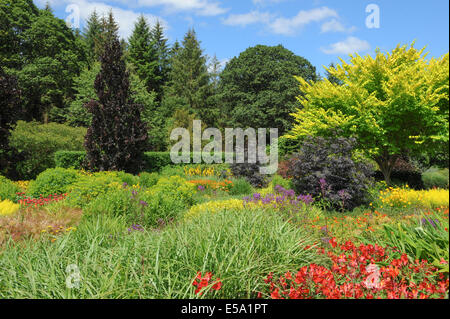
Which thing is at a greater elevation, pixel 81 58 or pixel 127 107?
pixel 81 58

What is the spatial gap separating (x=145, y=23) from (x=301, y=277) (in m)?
33.5

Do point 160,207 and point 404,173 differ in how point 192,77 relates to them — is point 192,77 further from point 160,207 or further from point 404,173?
point 404,173

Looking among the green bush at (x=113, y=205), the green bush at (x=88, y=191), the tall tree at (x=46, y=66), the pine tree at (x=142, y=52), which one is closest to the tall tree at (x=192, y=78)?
the pine tree at (x=142, y=52)

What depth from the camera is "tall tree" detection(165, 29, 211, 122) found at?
28734 millimetres

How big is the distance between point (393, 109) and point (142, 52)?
100.0 feet

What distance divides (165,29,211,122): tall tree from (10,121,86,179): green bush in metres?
15.9

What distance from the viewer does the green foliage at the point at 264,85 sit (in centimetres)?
2438

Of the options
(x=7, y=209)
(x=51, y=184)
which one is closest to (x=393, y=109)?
(x=7, y=209)

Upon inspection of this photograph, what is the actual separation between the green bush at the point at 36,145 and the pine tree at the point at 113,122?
315cm

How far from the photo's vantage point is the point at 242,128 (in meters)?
25.8

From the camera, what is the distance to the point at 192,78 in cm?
2975

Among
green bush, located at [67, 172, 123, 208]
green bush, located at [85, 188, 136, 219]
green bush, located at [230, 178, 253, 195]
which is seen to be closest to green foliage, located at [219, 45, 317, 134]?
green bush, located at [230, 178, 253, 195]

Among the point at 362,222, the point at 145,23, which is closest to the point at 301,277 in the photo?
the point at 362,222
